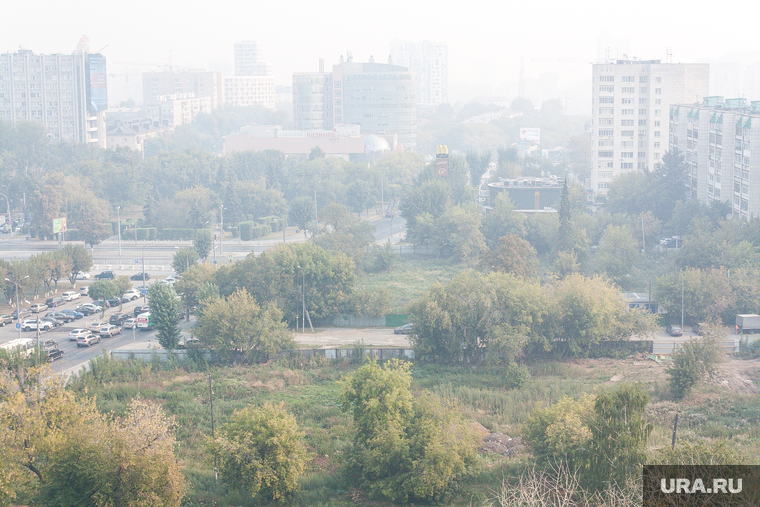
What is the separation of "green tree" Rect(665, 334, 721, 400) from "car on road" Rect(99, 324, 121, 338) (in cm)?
2933

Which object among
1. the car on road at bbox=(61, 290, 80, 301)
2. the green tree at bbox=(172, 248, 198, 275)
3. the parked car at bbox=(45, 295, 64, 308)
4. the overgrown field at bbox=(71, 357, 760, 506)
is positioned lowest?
the overgrown field at bbox=(71, 357, 760, 506)

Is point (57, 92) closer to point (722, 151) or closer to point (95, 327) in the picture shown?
point (95, 327)

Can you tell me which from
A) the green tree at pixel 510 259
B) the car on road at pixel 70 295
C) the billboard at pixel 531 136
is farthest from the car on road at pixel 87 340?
the billboard at pixel 531 136

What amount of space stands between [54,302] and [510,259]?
2934 centimetres

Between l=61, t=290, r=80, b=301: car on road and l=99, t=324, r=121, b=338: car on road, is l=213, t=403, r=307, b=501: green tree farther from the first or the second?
l=61, t=290, r=80, b=301: car on road

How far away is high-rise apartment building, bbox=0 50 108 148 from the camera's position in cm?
11825

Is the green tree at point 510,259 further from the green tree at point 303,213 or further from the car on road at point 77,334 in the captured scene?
the green tree at point 303,213

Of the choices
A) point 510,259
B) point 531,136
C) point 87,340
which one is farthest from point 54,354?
point 531,136

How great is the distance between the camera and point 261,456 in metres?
26.6

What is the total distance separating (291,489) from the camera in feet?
86.9

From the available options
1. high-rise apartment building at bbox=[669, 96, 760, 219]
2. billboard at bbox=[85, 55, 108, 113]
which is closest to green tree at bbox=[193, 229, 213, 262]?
high-rise apartment building at bbox=[669, 96, 760, 219]

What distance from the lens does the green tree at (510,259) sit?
5322 centimetres

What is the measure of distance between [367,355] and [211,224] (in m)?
45.1

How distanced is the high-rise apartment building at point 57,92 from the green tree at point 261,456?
99407 millimetres
